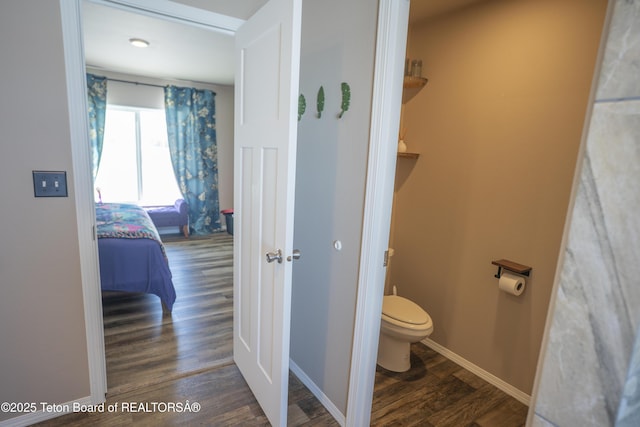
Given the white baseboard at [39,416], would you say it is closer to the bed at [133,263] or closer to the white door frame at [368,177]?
the white door frame at [368,177]

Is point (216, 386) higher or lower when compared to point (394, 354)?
lower

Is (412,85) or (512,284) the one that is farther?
(412,85)

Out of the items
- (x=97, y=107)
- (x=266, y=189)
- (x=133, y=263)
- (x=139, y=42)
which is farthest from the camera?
(x=97, y=107)

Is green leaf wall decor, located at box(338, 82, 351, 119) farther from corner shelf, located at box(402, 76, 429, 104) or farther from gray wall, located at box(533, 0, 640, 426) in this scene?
gray wall, located at box(533, 0, 640, 426)

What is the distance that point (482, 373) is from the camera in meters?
2.18

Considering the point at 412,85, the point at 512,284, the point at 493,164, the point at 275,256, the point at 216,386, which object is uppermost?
the point at 412,85

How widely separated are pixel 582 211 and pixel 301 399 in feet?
5.93

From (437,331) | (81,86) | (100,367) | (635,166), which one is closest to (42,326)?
(100,367)

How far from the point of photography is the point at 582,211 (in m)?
0.56

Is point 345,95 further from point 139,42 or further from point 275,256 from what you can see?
point 139,42

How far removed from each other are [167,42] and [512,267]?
3674 millimetres

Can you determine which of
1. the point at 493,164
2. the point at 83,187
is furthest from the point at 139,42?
the point at 493,164

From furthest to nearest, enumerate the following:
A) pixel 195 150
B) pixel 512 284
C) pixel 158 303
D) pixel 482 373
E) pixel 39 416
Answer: pixel 195 150 < pixel 158 303 < pixel 482 373 < pixel 512 284 < pixel 39 416

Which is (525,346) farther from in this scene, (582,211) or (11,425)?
(11,425)
